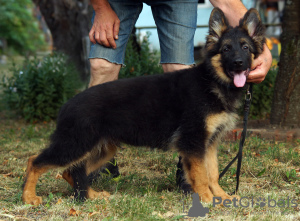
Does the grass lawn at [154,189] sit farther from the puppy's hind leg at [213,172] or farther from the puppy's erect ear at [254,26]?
the puppy's erect ear at [254,26]

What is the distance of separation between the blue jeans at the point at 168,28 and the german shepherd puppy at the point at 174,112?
49 centimetres

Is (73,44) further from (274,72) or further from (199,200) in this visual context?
(199,200)

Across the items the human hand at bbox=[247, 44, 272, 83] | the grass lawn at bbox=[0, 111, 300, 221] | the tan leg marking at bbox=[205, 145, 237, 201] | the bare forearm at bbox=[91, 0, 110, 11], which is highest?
the bare forearm at bbox=[91, 0, 110, 11]

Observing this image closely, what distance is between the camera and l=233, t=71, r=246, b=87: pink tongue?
12.8 feet

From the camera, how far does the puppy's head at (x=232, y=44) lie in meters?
3.92

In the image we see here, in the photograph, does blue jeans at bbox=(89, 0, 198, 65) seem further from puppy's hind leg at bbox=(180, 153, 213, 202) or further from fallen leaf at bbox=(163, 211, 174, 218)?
fallen leaf at bbox=(163, 211, 174, 218)

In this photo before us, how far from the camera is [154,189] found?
443cm

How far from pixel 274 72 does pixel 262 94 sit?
52cm

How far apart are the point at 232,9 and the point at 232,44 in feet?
1.93

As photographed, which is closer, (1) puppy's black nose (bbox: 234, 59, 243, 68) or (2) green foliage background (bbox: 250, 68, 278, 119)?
(1) puppy's black nose (bbox: 234, 59, 243, 68)

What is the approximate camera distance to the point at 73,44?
41.9 feet

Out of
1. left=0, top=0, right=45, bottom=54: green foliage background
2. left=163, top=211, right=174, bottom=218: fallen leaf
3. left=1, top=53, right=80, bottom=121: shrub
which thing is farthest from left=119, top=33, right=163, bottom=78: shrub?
left=0, top=0, right=45, bottom=54: green foliage background

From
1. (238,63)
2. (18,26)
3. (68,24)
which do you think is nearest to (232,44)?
(238,63)

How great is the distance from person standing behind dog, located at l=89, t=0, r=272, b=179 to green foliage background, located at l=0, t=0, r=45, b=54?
27323mm
